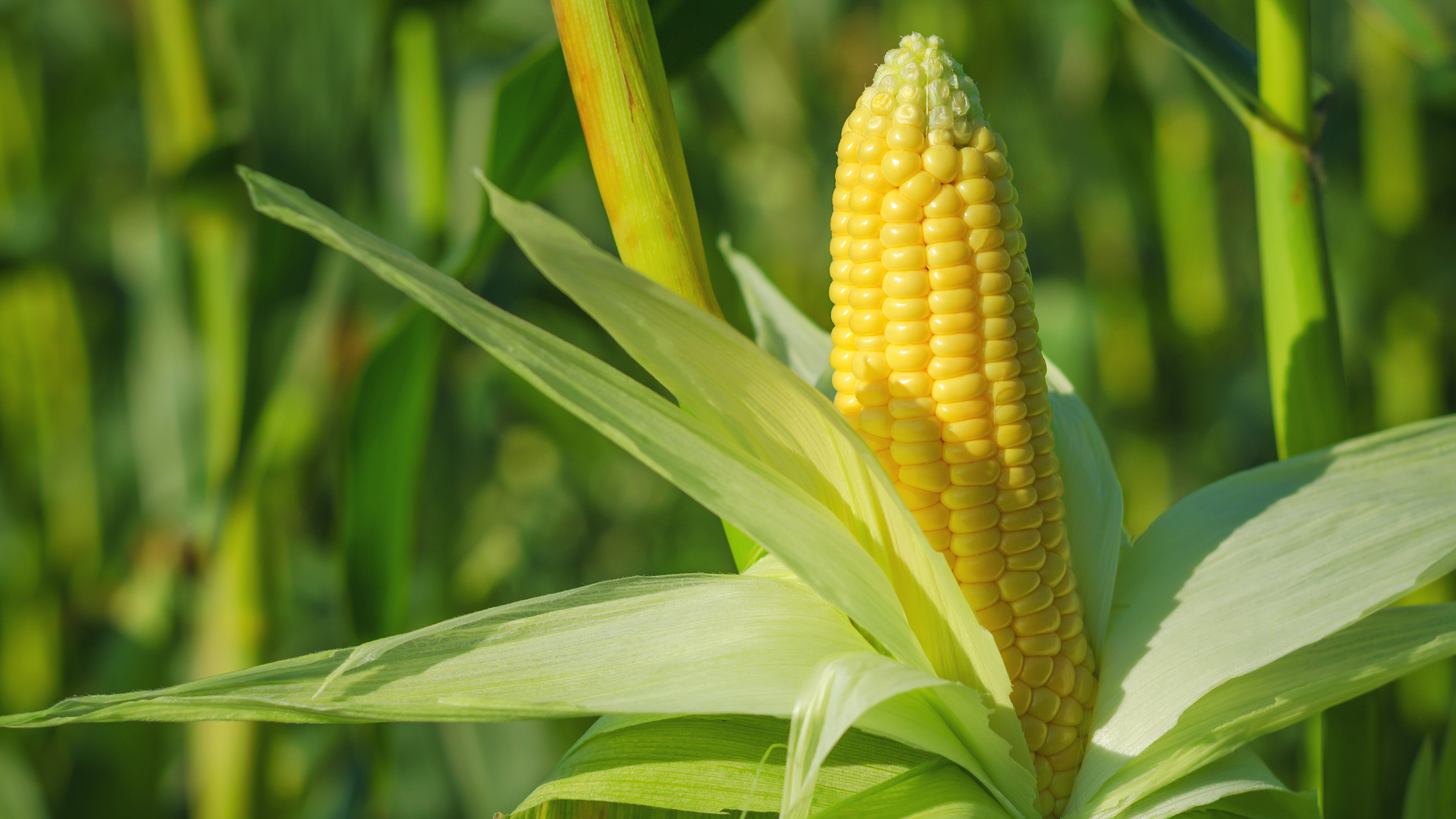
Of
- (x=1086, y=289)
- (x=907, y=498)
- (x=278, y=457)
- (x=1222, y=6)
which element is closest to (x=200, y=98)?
(x=278, y=457)

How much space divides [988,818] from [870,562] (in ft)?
0.50

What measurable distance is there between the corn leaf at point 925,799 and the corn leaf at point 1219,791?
0.28ft

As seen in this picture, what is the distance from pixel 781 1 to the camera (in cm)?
329

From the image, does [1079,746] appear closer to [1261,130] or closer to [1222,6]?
[1261,130]

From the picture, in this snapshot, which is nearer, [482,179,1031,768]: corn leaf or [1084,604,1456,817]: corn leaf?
[482,179,1031,768]: corn leaf

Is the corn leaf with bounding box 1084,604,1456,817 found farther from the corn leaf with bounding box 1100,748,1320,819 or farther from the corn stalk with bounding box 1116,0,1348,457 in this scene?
the corn stalk with bounding box 1116,0,1348,457

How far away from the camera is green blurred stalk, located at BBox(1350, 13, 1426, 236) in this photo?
2.21 meters

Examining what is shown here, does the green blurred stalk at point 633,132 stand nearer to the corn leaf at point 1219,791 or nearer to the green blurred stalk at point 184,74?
the corn leaf at point 1219,791

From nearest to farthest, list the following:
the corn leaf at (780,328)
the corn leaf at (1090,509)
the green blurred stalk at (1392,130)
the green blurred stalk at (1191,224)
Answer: the corn leaf at (1090,509) → the corn leaf at (780,328) → the green blurred stalk at (1392,130) → the green blurred stalk at (1191,224)

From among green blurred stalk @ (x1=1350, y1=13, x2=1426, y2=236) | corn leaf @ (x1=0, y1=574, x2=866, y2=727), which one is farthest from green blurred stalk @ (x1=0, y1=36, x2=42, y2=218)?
green blurred stalk @ (x1=1350, y1=13, x2=1426, y2=236)

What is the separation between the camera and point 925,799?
1.77 ft

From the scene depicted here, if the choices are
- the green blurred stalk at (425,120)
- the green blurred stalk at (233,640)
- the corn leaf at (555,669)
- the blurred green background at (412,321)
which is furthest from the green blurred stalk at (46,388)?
the corn leaf at (555,669)

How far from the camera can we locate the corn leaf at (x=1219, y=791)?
551 millimetres

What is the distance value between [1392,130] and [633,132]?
2.36 m
